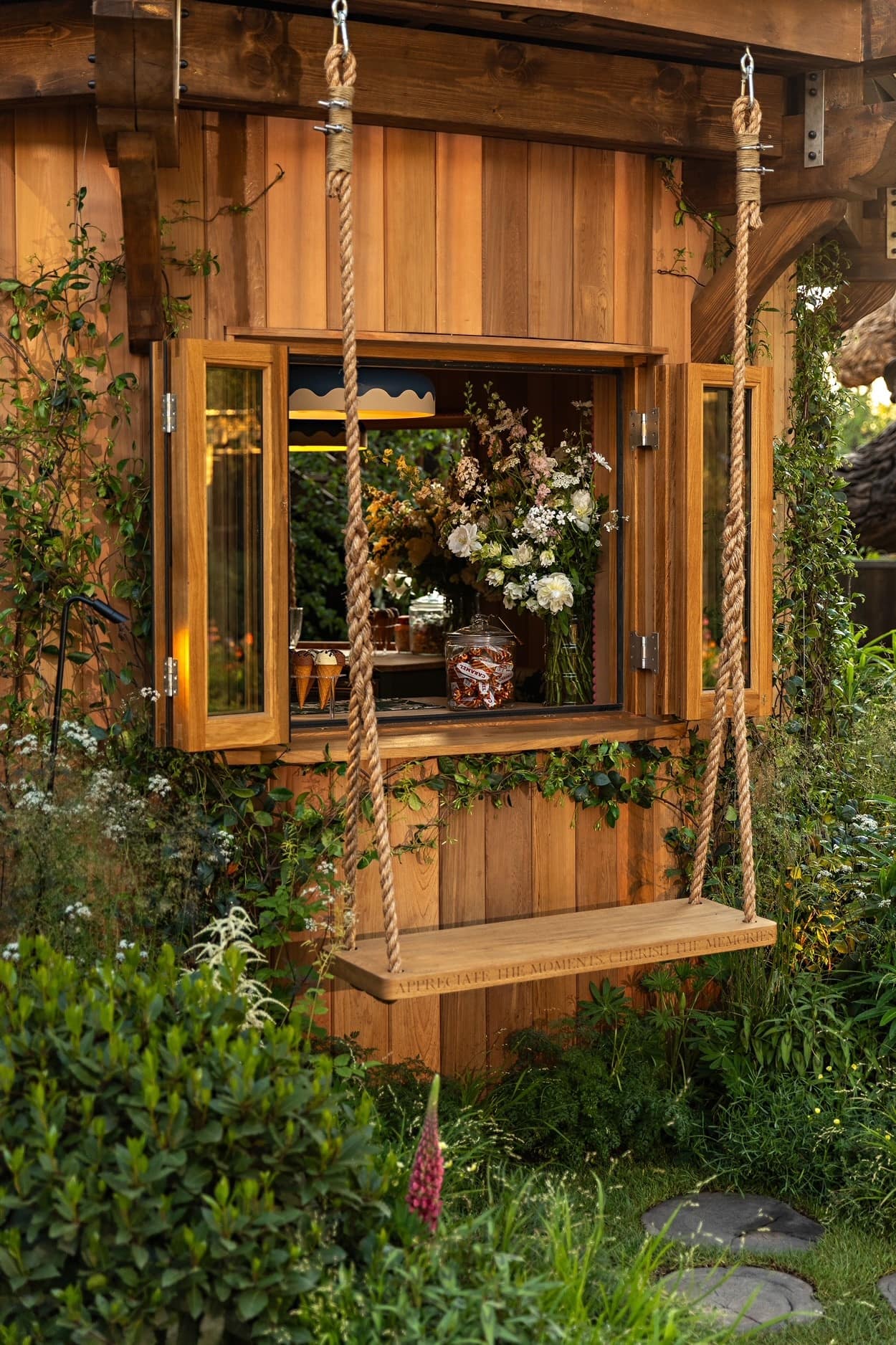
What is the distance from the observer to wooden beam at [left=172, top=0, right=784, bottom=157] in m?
3.91

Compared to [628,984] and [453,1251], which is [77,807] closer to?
[453,1251]

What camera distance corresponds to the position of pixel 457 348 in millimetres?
4375

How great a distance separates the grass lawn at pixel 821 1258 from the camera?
11.6 feet

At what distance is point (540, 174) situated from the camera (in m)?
4.41

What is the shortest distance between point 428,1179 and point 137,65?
2282 millimetres

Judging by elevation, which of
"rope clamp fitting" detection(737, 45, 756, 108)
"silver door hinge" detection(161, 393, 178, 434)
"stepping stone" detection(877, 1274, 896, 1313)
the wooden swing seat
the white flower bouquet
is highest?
"rope clamp fitting" detection(737, 45, 756, 108)

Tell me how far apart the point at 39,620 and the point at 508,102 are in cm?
194

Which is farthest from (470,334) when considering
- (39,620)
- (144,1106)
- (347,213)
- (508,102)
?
(144,1106)

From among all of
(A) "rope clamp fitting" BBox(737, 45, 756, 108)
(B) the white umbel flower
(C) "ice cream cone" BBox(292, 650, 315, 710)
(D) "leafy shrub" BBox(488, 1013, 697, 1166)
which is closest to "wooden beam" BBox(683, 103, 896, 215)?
(A) "rope clamp fitting" BBox(737, 45, 756, 108)

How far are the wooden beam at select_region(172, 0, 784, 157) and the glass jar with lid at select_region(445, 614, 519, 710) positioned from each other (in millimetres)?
1562

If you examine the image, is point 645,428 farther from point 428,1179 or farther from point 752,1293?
point 428,1179

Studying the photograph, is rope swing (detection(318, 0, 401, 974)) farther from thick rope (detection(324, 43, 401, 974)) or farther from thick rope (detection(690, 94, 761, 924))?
thick rope (detection(690, 94, 761, 924))

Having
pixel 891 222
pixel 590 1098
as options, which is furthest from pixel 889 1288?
pixel 891 222

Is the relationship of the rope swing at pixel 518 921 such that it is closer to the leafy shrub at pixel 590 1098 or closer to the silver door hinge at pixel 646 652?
the leafy shrub at pixel 590 1098
